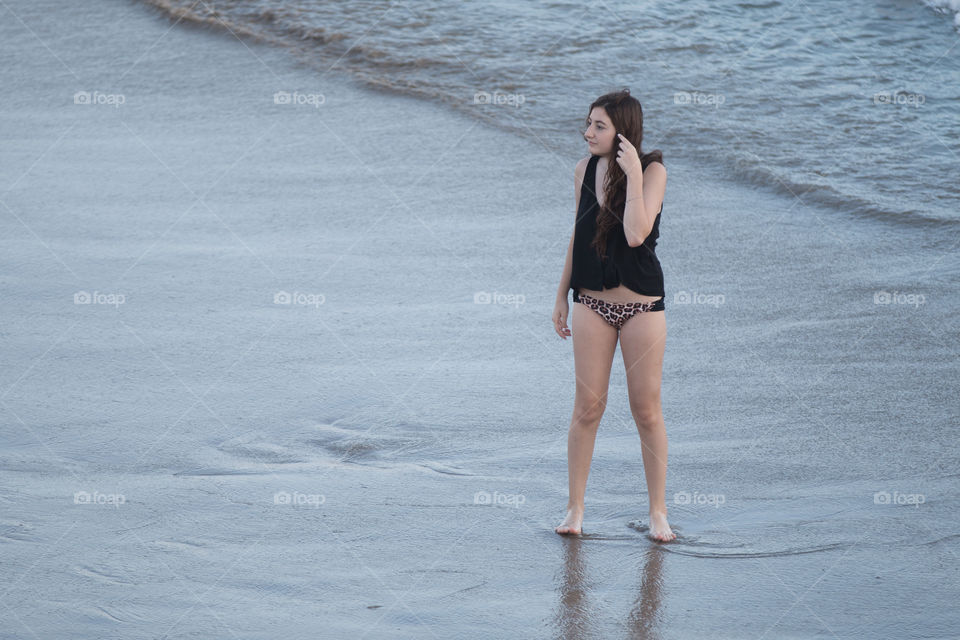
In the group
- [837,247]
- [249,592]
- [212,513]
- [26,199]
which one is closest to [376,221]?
[26,199]

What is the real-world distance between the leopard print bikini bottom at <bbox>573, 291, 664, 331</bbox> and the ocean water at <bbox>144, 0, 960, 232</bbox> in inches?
222

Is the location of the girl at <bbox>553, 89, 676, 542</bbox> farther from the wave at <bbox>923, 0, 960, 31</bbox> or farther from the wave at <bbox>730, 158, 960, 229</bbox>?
the wave at <bbox>923, 0, 960, 31</bbox>

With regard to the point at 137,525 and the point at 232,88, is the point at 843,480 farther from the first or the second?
the point at 232,88

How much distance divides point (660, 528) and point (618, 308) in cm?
101

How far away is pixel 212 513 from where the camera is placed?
4.83 m

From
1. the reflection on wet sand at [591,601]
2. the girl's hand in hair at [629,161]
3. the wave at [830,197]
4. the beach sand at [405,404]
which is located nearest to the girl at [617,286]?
the girl's hand in hair at [629,161]

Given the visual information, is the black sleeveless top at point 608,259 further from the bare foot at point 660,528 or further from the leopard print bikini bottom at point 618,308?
the bare foot at point 660,528

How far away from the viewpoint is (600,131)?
15.0 ft

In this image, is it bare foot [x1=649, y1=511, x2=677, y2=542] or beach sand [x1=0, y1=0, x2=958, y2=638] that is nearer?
beach sand [x1=0, y1=0, x2=958, y2=638]

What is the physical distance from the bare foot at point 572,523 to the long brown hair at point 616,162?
46.9 inches

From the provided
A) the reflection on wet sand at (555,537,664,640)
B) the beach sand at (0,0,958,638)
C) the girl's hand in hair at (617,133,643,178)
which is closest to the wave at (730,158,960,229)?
the beach sand at (0,0,958,638)

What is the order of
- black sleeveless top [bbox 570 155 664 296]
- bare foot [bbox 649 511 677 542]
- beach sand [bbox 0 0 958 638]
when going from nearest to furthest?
beach sand [bbox 0 0 958 638] → black sleeveless top [bbox 570 155 664 296] → bare foot [bbox 649 511 677 542]

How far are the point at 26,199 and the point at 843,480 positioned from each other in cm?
725

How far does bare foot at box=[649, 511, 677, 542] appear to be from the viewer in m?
4.75
